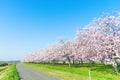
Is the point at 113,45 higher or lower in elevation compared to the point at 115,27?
lower

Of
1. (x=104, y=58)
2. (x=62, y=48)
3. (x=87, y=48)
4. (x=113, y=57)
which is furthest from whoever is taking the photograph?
(x=62, y=48)

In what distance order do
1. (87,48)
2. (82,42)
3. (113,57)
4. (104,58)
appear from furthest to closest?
(82,42)
(87,48)
(104,58)
(113,57)

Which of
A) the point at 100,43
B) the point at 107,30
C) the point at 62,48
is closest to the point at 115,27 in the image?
the point at 107,30

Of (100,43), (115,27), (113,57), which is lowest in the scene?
(113,57)

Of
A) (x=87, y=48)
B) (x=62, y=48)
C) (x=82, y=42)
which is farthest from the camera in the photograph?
(x=62, y=48)

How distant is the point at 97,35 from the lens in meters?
42.8

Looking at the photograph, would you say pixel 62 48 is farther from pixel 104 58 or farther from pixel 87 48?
pixel 104 58

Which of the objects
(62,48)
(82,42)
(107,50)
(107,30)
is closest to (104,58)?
(107,50)

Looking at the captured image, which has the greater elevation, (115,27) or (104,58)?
(115,27)

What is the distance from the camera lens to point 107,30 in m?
41.4

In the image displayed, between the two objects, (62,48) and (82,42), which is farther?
(62,48)

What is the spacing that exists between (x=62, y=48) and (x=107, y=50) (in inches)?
1878

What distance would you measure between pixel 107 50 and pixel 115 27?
4728mm

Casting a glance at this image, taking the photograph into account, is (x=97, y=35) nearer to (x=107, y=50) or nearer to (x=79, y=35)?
(x=107, y=50)
